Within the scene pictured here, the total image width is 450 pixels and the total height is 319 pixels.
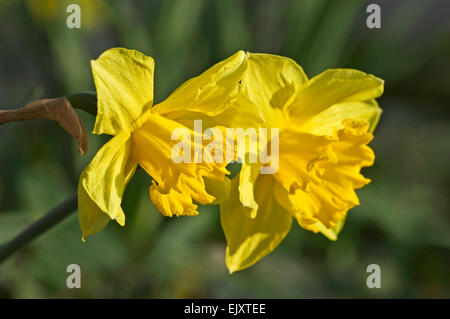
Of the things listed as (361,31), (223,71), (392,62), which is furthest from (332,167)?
(361,31)

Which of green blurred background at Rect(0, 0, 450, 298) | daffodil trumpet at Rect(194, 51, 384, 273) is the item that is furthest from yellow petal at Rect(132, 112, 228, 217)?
green blurred background at Rect(0, 0, 450, 298)

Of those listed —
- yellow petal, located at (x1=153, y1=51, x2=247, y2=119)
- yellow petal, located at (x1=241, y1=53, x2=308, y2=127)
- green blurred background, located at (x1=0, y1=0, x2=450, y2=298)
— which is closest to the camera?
yellow petal, located at (x1=153, y1=51, x2=247, y2=119)

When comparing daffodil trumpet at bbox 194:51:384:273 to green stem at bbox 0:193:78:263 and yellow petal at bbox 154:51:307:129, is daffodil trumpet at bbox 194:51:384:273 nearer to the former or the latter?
yellow petal at bbox 154:51:307:129

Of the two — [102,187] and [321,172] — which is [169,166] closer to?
[102,187]

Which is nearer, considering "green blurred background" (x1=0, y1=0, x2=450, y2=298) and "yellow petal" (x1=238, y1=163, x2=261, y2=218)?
"yellow petal" (x1=238, y1=163, x2=261, y2=218)

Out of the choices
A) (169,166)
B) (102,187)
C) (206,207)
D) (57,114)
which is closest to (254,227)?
(169,166)

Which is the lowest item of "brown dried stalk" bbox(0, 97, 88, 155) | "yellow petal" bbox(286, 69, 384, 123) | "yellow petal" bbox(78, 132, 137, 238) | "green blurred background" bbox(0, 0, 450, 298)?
"green blurred background" bbox(0, 0, 450, 298)

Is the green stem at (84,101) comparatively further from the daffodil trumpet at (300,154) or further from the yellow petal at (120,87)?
the daffodil trumpet at (300,154)

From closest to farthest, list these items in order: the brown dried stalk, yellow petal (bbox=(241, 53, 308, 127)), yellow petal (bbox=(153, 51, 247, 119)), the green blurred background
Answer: the brown dried stalk → yellow petal (bbox=(153, 51, 247, 119)) → yellow petal (bbox=(241, 53, 308, 127)) → the green blurred background

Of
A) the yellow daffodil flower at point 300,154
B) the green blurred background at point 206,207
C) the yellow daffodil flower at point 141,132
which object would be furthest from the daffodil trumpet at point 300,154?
the green blurred background at point 206,207
